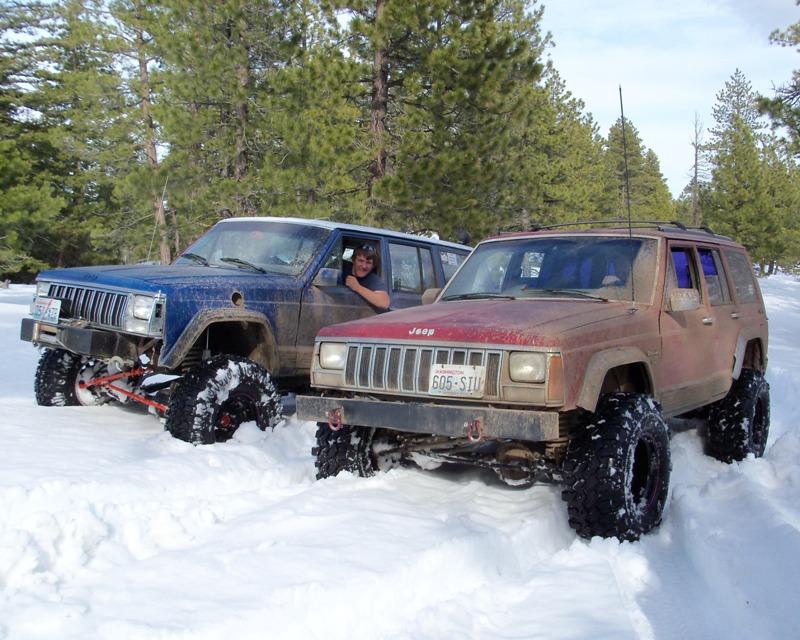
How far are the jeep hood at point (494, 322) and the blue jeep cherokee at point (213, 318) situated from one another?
131 cm

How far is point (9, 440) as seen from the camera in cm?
504

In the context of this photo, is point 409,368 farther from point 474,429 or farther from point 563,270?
point 563,270

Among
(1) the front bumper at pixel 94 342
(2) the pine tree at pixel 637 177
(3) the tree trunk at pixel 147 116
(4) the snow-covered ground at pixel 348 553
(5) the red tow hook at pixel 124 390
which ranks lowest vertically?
(4) the snow-covered ground at pixel 348 553

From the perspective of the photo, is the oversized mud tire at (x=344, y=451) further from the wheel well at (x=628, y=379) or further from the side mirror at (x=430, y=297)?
the wheel well at (x=628, y=379)

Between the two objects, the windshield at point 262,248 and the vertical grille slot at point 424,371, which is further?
the windshield at point 262,248

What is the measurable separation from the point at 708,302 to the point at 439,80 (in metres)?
10.1

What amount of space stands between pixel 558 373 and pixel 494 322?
517mm

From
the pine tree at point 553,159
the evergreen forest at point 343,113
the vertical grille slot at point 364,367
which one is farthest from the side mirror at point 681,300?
the pine tree at point 553,159

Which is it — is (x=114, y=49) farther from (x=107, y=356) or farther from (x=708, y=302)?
(x=708, y=302)

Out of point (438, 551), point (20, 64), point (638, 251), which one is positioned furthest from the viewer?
point (20, 64)

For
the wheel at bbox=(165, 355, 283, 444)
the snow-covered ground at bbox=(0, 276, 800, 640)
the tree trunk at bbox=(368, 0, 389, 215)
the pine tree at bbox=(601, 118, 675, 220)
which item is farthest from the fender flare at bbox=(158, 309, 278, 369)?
the pine tree at bbox=(601, 118, 675, 220)

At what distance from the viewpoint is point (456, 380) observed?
407cm

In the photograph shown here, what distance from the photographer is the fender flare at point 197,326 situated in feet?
17.7

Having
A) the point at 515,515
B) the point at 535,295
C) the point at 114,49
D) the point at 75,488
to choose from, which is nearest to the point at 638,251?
the point at 535,295
